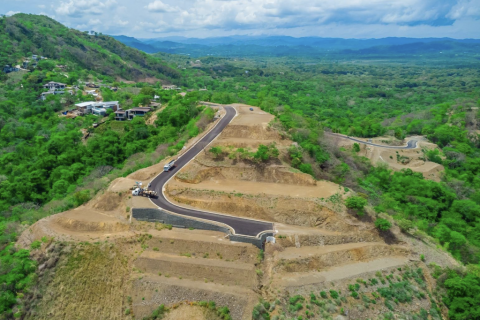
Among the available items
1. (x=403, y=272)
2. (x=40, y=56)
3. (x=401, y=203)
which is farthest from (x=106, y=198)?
(x=40, y=56)

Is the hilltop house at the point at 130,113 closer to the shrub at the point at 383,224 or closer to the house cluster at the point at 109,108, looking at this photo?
the house cluster at the point at 109,108

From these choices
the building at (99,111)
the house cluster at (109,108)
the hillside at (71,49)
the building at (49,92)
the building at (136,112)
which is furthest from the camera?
the hillside at (71,49)

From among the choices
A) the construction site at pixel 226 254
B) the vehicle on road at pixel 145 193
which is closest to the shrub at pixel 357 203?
the construction site at pixel 226 254

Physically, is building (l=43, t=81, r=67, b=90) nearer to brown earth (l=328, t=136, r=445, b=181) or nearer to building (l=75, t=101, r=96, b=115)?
building (l=75, t=101, r=96, b=115)

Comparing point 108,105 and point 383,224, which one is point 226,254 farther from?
point 108,105

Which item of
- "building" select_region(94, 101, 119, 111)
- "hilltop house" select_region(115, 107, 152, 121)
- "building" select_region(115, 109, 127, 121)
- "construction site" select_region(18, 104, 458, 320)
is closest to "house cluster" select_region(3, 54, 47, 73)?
"building" select_region(94, 101, 119, 111)

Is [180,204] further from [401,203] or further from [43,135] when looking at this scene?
[43,135]
